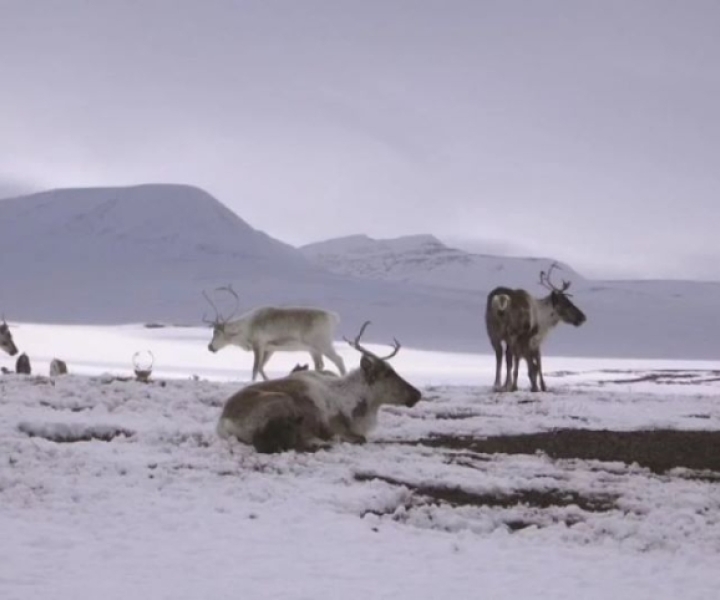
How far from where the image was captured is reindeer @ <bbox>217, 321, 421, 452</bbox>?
28.2 feet

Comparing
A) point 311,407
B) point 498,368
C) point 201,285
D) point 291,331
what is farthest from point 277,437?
point 201,285

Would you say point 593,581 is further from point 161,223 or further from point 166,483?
point 161,223

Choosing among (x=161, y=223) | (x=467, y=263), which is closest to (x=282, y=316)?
(x=161, y=223)

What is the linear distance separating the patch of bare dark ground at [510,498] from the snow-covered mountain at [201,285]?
41127mm

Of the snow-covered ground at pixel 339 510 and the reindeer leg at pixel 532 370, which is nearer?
the snow-covered ground at pixel 339 510

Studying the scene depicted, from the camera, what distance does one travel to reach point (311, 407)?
9102 millimetres

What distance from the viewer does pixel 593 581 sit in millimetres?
5027

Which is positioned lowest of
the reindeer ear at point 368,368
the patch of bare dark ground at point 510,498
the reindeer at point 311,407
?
the patch of bare dark ground at point 510,498

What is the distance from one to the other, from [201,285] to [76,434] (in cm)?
7232

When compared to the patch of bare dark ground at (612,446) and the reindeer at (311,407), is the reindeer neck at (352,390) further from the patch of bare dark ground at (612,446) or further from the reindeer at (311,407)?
the patch of bare dark ground at (612,446)

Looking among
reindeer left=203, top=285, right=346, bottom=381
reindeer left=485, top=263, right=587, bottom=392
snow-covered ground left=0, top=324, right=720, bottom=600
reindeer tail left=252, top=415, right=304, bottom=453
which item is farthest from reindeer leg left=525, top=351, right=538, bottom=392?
reindeer tail left=252, top=415, right=304, bottom=453

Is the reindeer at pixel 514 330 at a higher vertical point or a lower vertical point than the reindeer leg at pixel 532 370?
higher

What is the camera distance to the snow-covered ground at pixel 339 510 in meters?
4.92

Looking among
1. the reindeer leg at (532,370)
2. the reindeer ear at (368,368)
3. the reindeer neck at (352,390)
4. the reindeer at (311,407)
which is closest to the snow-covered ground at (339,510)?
the reindeer at (311,407)
